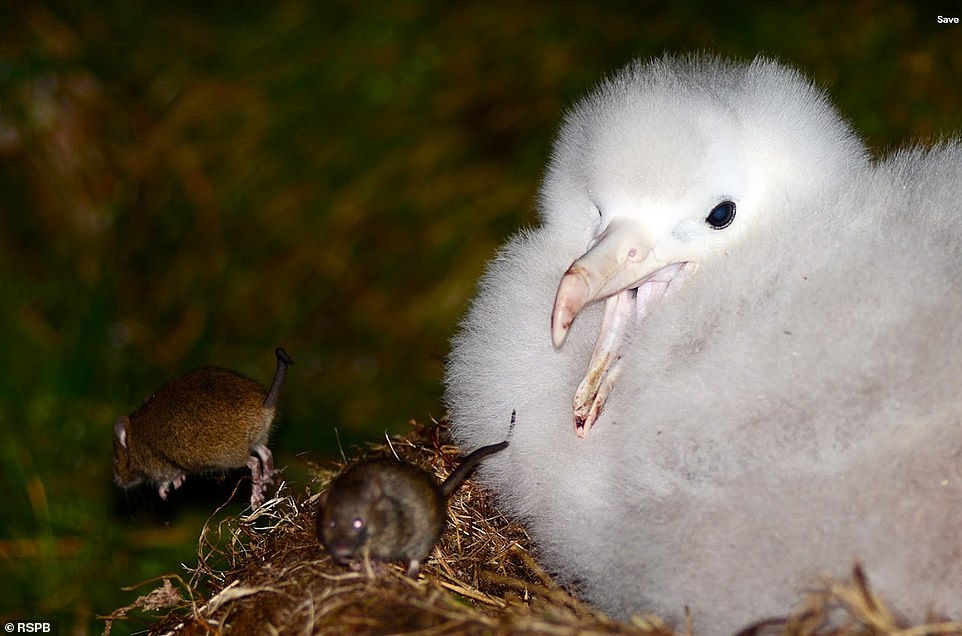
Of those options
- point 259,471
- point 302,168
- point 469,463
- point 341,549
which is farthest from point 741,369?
point 302,168

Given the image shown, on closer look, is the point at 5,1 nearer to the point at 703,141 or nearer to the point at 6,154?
the point at 6,154

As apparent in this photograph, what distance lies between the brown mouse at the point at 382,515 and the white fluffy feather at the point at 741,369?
20 cm

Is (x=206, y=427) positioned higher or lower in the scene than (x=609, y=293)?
lower

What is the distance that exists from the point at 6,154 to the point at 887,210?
3.52 metres

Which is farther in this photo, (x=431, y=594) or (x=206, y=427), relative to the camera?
(x=206, y=427)

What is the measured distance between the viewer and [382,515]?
1.77m

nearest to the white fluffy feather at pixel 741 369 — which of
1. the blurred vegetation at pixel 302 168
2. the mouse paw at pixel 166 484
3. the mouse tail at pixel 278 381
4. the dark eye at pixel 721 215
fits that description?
the dark eye at pixel 721 215

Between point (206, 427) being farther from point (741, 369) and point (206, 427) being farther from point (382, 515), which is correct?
point (741, 369)

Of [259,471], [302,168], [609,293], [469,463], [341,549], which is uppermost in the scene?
[609,293]

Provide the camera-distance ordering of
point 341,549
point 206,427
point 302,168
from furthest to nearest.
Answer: point 302,168
point 206,427
point 341,549

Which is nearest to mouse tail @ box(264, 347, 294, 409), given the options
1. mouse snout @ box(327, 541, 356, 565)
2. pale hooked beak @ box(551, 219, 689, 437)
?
mouse snout @ box(327, 541, 356, 565)

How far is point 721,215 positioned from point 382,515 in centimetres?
76

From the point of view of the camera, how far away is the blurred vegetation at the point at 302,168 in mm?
4008

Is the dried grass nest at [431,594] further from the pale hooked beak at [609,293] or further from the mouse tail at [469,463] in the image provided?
the pale hooked beak at [609,293]
